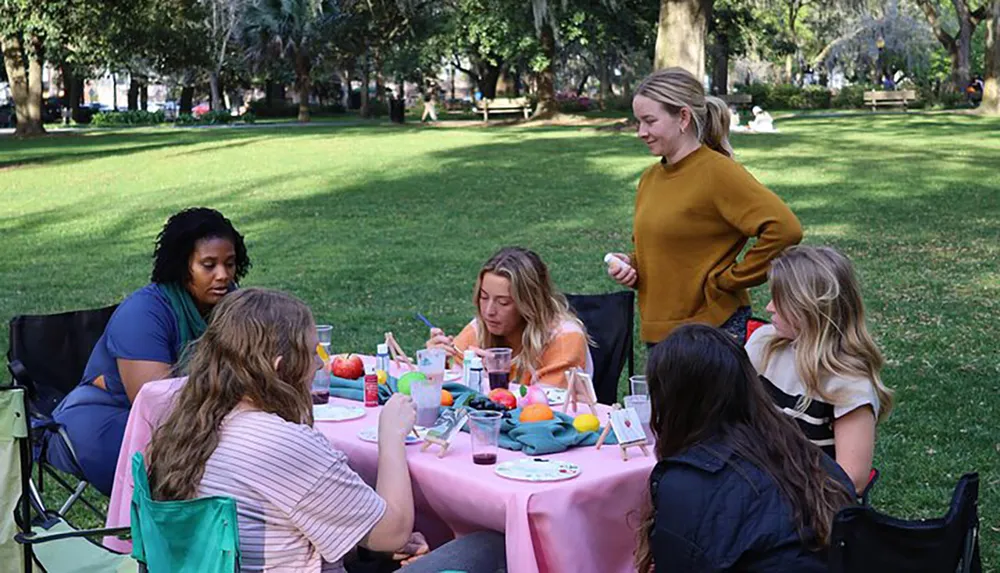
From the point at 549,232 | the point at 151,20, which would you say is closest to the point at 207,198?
the point at 549,232

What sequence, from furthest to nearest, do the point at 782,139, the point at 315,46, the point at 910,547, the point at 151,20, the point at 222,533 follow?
the point at 315,46 → the point at 151,20 → the point at 782,139 → the point at 222,533 → the point at 910,547

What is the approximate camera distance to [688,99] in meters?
4.33

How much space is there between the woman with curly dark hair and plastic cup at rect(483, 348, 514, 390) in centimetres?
100

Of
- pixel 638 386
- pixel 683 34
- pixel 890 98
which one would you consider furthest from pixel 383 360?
pixel 890 98

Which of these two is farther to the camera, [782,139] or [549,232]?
[782,139]

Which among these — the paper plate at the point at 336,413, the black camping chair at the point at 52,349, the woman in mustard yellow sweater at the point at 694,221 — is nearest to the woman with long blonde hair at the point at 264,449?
the paper plate at the point at 336,413

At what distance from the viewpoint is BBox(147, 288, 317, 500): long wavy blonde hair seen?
9.27ft

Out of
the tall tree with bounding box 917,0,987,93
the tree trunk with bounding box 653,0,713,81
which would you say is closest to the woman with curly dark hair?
the tree trunk with bounding box 653,0,713,81

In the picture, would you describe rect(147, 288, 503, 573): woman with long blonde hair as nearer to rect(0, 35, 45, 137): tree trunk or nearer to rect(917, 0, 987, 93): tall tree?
rect(0, 35, 45, 137): tree trunk

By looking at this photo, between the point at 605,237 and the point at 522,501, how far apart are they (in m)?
10.5

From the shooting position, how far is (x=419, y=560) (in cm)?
313

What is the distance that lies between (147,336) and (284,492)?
1573mm

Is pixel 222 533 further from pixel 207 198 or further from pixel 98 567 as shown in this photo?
pixel 207 198

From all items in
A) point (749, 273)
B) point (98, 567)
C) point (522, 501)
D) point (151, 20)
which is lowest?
point (98, 567)
